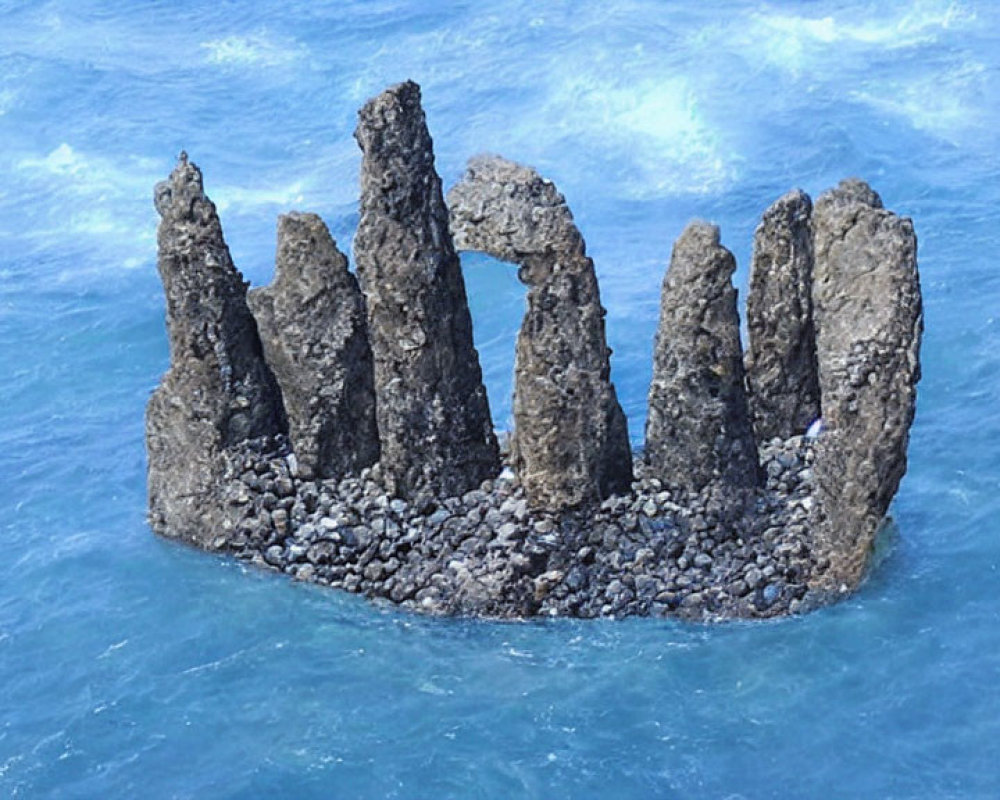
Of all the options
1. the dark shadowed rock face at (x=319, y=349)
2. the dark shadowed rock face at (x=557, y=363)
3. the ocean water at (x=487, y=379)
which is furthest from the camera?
the dark shadowed rock face at (x=319, y=349)

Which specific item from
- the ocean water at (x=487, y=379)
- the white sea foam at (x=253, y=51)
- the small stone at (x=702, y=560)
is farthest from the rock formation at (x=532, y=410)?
the white sea foam at (x=253, y=51)

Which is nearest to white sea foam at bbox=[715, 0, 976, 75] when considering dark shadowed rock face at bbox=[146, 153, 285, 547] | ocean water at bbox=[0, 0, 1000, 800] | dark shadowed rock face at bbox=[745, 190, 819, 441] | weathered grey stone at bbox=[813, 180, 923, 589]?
ocean water at bbox=[0, 0, 1000, 800]

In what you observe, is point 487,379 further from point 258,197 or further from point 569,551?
point 258,197

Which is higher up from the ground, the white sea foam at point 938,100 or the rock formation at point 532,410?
the white sea foam at point 938,100

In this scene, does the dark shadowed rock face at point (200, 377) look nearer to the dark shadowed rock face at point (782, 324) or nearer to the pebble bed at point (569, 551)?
the pebble bed at point (569, 551)

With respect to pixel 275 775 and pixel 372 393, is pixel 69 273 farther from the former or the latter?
pixel 275 775

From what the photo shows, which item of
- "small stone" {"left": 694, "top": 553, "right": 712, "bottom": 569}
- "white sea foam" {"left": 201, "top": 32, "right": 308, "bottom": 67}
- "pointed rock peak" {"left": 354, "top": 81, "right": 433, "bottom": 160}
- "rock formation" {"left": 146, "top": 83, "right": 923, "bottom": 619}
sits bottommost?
"small stone" {"left": 694, "top": 553, "right": 712, "bottom": 569}

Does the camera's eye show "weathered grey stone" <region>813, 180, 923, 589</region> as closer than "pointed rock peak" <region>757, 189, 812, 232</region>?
Yes

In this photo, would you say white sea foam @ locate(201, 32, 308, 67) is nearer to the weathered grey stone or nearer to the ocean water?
the ocean water
